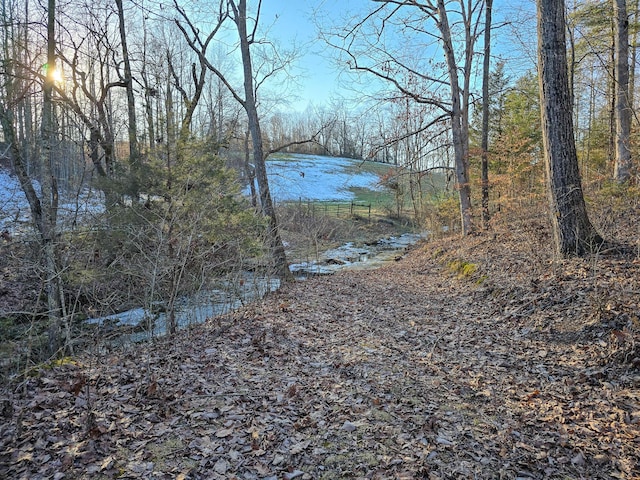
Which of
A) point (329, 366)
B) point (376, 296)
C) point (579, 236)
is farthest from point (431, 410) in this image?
point (376, 296)

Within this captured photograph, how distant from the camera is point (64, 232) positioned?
288 inches

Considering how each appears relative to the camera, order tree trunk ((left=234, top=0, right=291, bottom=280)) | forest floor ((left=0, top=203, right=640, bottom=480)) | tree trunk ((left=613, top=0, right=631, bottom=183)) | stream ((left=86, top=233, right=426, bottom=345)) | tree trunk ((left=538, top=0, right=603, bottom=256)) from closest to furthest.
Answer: forest floor ((left=0, top=203, right=640, bottom=480)), tree trunk ((left=538, top=0, right=603, bottom=256)), stream ((left=86, top=233, right=426, bottom=345)), tree trunk ((left=613, top=0, right=631, bottom=183)), tree trunk ((left=234, top=0, right=291, bottom=280))

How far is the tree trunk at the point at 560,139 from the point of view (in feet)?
18.7

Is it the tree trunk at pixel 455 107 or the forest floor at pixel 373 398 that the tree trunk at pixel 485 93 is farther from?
the forest floor at pixel 373 398

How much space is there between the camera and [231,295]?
836 cm

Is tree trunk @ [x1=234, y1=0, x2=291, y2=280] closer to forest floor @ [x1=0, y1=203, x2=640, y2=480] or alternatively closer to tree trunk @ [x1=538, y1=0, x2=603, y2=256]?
Answer: forest floor @ [x1=0, y1=203, x2=640, y2=480]

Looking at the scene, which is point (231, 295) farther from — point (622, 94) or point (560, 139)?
point (622, 94)

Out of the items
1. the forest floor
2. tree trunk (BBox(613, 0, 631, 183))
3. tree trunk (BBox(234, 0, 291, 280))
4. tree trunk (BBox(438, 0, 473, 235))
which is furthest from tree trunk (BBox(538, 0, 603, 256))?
tree trunk (BBox(234, 0, 291, 280))

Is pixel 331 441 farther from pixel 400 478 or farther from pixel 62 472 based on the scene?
pixel 62 472

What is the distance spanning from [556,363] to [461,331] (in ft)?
5.15

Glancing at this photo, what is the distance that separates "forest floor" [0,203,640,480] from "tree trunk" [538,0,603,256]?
48cm

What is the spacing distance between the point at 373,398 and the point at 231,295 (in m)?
5.28

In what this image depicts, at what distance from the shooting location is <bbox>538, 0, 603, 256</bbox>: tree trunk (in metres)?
5.70

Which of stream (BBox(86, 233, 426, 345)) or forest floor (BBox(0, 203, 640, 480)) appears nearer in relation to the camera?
forest floor (BBox(0, 203, 640, 480))
